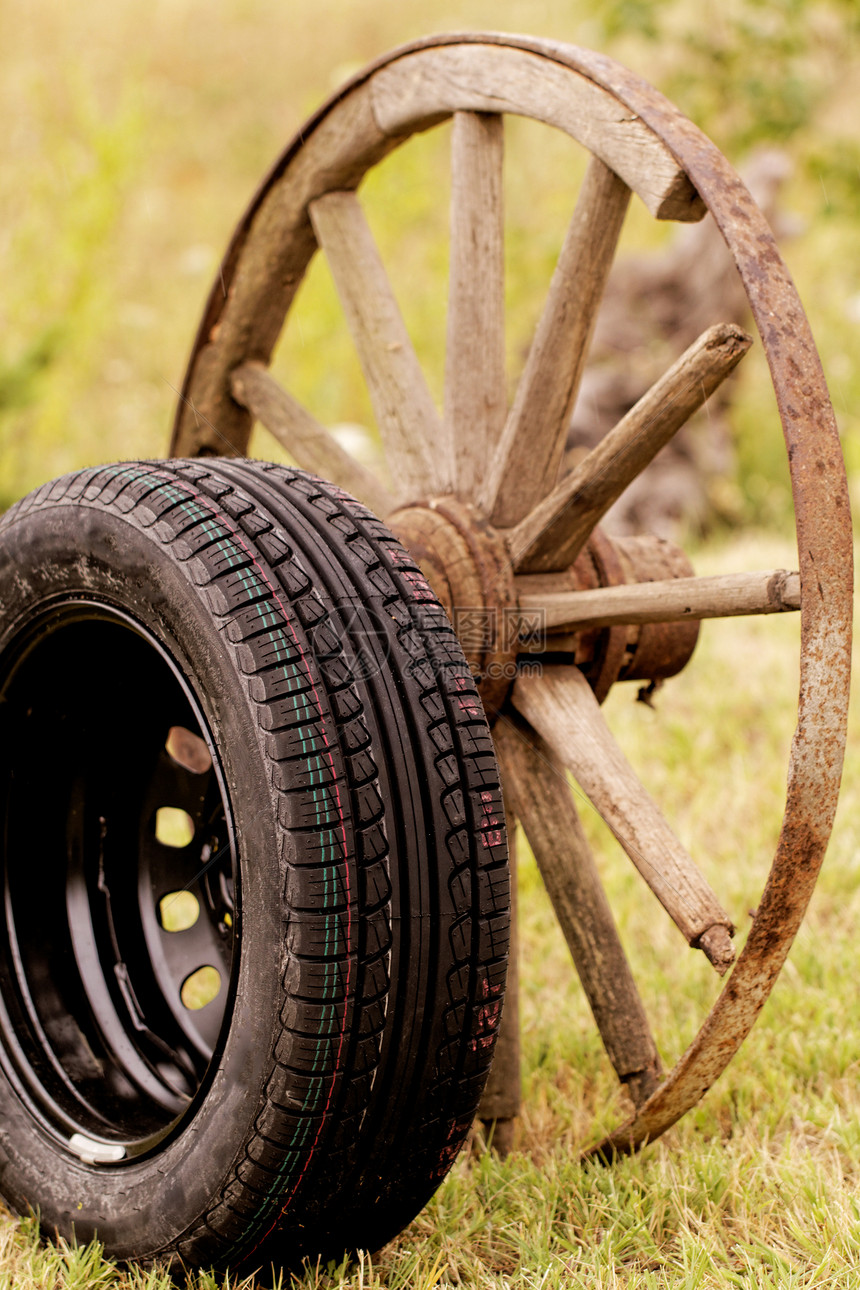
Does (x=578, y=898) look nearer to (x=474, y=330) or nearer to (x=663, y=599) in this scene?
(x=663, y=599)

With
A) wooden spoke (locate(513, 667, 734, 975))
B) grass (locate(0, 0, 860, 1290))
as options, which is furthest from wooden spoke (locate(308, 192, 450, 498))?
grass (locate(0, 0, 860, 1290))

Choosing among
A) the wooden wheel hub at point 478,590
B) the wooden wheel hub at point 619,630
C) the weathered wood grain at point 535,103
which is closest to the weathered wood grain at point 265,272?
the weathered wood grain at point 535,103

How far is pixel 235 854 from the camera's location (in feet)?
5.12

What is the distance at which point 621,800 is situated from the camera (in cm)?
195

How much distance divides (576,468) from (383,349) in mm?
714

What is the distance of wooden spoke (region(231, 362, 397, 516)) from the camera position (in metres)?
2.61

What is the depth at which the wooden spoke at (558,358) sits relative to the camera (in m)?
2.11

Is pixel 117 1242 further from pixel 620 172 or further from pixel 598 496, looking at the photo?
pixel 620 172

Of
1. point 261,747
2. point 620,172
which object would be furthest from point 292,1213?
point 620,172

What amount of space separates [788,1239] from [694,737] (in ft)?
7.28

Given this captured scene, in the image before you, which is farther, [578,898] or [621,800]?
[578,898]

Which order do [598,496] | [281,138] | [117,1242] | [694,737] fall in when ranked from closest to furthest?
[117,1242], [598,496], [694,737], [281,138]

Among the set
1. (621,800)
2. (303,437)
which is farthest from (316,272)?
(621,800)

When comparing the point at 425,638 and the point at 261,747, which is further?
the point at 425,638
